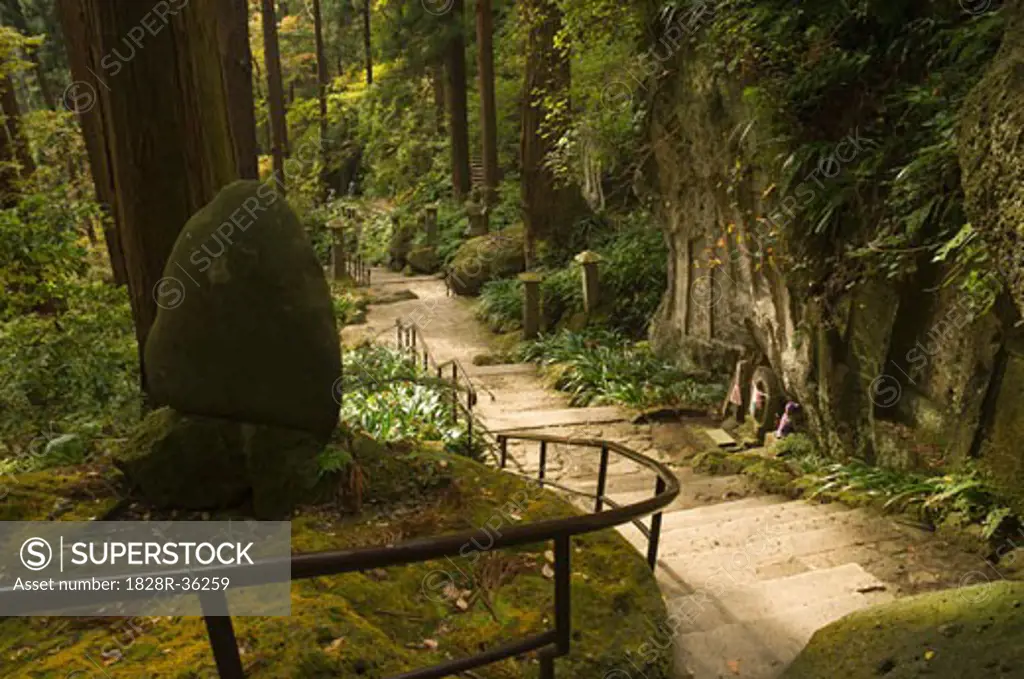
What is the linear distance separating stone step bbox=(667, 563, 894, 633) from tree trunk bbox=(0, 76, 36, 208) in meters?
9.56

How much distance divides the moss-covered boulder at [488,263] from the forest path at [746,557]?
820 centimetres

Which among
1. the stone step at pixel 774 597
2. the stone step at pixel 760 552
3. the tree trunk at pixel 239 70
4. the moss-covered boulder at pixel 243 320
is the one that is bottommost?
the stone step at pixel 760 552

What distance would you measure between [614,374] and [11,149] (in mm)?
9415

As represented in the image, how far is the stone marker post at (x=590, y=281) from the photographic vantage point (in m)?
12.9

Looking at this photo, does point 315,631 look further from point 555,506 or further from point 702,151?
point 702,151

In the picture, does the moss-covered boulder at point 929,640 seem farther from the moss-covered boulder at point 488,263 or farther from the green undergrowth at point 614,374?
the moss-covered boulder at point 488,263

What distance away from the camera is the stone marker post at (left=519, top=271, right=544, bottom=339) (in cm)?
1359

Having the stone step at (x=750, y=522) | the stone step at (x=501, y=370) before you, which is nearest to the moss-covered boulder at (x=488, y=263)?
the stone step at (x=501, y=370)

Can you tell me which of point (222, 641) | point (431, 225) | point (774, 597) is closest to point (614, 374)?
point (774, 597)

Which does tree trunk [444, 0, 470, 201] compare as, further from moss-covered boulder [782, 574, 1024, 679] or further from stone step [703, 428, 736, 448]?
moss-covered boulder [782, 574, 1024, 679]

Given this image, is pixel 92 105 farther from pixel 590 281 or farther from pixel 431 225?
pixel 431 225

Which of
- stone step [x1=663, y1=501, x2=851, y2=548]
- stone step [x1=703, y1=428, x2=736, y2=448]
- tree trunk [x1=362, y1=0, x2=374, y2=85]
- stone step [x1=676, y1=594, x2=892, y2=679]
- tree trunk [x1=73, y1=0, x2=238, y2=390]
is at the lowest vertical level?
stone step [x1=703, y1=428, x2=736, y2=448]

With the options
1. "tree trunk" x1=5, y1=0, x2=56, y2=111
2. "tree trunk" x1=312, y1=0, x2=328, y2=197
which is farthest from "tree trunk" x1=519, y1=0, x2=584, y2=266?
"tree trunk" x1=312, y1=0, x2=328, y2=197

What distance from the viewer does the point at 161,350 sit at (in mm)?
3742
